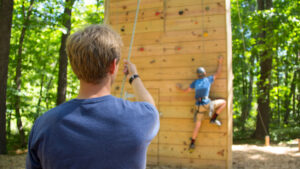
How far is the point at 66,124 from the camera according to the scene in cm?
92

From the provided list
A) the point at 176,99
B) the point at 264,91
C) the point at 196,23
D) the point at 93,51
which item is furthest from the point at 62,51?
the point at 93,51

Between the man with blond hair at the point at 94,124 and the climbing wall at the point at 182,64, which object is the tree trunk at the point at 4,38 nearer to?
the climbing wall at the point at 182,64

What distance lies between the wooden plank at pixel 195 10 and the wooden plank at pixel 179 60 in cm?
82

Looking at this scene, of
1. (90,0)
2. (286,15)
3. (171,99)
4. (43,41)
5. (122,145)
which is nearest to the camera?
(122,145)

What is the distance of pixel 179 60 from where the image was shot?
521cm

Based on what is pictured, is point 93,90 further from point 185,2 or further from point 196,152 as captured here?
point 185,2

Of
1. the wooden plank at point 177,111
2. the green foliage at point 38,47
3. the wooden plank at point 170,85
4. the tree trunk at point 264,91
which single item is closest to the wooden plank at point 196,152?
the wooden plank at point 177,111

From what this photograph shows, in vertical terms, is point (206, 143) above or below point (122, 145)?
below

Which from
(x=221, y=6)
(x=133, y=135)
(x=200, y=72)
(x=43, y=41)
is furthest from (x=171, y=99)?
(x=43, y=41)

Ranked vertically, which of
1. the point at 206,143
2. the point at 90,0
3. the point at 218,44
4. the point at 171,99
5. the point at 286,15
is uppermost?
the point at 90,0

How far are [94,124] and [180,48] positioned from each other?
14.6ft

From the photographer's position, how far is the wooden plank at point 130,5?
18.0ft

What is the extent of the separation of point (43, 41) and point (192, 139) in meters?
8.83

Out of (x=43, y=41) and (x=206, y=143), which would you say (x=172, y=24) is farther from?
(x=43, y=41)
